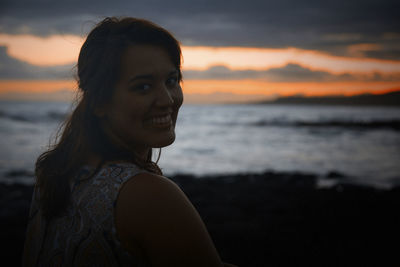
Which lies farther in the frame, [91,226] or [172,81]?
[172,81]

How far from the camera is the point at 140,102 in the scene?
57.2 inches

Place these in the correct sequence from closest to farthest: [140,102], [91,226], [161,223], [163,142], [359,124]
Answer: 1. [161,223]
2. [91,226]
3. [140,102]
4. [163,142]
5. [359,124]

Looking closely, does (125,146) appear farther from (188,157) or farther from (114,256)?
(188,157)

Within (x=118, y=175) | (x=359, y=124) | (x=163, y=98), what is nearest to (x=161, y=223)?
(x=118, y=175)

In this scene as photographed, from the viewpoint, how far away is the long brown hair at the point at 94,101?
142cm

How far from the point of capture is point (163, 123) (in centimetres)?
153

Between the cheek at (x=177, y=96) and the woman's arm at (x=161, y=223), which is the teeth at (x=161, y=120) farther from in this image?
the woman's arm at (x=161, y=223)

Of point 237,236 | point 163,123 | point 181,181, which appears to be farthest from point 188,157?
point 163,123

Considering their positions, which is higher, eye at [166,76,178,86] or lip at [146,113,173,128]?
eye at [166,76,178,86]

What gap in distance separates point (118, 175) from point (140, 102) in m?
0.37

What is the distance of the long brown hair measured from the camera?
142 cm

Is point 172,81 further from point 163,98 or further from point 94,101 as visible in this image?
point 94,101

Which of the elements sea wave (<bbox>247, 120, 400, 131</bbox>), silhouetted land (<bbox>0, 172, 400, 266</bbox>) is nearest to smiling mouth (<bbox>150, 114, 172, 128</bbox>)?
silhouetted land (<bbox>0, 172, 400, 266</bbox>)

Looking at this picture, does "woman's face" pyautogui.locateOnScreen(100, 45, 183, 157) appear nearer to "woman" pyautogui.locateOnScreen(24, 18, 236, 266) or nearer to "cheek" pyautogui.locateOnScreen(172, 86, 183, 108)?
"woman" pyautogui.locateOnScreen(24, 18, 236, 266)
